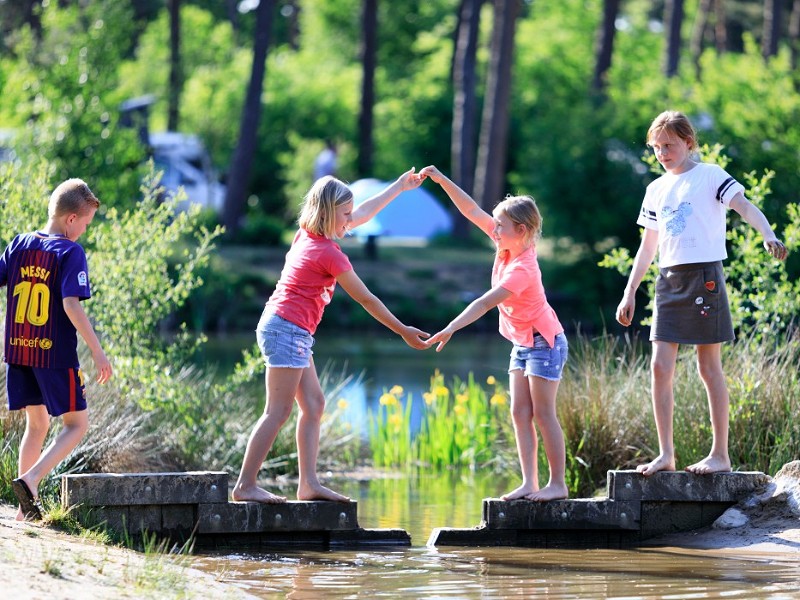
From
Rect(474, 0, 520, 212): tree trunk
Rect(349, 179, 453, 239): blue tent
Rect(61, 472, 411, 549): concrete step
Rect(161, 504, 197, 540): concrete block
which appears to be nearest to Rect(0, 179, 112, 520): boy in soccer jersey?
Rect(61, 472, 411, 549): concrete step

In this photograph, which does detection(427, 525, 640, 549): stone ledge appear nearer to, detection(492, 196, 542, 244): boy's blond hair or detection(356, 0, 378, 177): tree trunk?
detection(492, 196, 542, 244): boy's blond hair

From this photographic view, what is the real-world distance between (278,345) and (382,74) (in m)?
40.7

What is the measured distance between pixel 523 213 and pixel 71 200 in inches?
84.2

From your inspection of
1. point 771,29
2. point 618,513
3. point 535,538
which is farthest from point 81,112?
point 771,29

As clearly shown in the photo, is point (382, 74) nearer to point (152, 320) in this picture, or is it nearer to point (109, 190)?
point (109, 190)

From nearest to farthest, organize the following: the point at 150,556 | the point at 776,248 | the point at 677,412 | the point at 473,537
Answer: the point at 150,556, the point at 776,248, the point at 473,537, the point at 677,412

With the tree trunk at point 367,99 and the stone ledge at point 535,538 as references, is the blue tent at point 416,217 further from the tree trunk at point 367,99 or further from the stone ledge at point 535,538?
the stone ledge at point 535,538

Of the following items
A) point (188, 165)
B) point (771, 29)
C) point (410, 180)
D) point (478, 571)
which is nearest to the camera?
point (478, 571)

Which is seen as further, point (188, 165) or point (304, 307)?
point (188, 165)

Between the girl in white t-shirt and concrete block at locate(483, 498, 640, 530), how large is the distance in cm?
26

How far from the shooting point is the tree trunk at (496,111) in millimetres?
28656

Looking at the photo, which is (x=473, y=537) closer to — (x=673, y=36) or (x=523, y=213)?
(x=523, y=213)

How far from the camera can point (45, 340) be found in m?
6.09

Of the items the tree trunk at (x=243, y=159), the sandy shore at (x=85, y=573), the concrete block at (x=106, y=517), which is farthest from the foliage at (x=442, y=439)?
the tree trunk at (x=243, y=159)
